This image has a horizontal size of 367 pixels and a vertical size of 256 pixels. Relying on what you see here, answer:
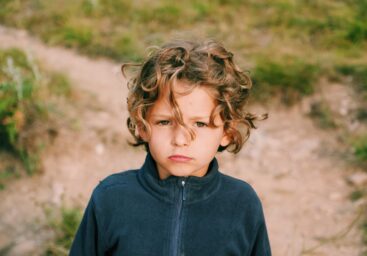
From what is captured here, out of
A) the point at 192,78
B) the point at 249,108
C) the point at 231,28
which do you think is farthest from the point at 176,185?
the point at 231,28

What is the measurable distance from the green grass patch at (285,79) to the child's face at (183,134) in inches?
98.4

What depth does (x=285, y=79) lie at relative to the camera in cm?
428

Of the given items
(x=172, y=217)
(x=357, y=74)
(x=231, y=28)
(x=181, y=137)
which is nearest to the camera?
(x=181, y=137)

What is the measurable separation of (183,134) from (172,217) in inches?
13.0

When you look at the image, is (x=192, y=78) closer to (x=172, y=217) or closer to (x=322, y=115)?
(x=172, y=217)

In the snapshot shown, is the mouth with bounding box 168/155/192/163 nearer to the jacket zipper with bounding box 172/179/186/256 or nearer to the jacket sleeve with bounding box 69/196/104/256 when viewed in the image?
the jacket zipper with bounding box 172/179/186/256

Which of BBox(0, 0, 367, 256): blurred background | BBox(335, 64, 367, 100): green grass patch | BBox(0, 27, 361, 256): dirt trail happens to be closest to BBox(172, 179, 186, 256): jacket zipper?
BBox(0, 0, 367, 256): blurred background

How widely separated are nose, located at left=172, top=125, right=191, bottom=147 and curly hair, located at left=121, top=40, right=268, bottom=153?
0.05 feet

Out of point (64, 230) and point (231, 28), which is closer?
point (64, 230)

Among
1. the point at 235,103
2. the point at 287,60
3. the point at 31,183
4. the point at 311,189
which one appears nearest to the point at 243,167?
the point at 311,189

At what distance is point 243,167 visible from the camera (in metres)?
3.87

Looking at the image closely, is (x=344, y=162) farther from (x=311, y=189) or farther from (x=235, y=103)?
(x=235, y=103)

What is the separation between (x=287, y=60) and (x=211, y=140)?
277 cm

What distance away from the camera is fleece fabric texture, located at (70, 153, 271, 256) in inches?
75.9
